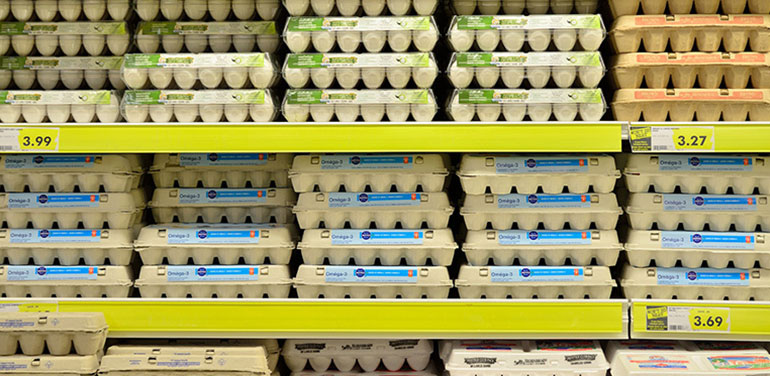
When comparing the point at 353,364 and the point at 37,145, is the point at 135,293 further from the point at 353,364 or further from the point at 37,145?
the point at 353,364

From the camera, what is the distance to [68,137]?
1.75 m

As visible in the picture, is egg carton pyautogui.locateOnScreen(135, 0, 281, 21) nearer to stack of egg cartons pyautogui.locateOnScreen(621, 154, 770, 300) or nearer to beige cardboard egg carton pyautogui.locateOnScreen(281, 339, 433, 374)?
beige cardboard egg carton pyautogui.locateOnScreen(281, 339, 433, 374)

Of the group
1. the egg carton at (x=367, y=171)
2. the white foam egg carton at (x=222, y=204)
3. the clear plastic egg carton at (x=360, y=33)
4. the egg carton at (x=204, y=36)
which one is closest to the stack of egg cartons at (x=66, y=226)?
the white foam egg carton at (x=222, y=204)

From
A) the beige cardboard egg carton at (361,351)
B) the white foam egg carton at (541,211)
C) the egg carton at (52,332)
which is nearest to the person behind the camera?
the egg carton at (52,332)

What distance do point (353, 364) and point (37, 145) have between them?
1.10 meters

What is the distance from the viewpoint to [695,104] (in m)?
1.83

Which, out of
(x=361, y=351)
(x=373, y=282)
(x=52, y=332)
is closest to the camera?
(x=52, y=332)

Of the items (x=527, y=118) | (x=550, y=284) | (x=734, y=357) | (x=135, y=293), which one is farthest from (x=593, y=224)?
(x=135, y=293)

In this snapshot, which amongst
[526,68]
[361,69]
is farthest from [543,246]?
[361,69]

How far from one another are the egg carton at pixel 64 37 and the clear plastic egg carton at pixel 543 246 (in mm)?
1203

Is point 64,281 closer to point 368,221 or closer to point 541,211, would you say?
point 368,221

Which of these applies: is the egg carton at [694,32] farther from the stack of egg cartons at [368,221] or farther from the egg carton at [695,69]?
the stack of egg cartons at [368,221]

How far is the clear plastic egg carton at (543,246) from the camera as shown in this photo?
1868 mm

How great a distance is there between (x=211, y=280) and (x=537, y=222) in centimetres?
97
